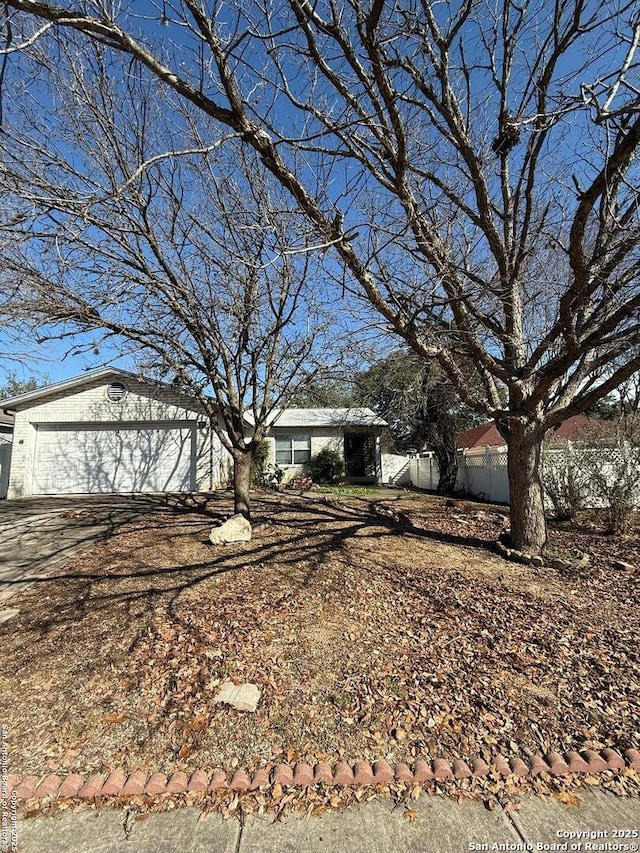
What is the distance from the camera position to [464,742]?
247cm

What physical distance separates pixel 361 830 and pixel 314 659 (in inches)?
54.6

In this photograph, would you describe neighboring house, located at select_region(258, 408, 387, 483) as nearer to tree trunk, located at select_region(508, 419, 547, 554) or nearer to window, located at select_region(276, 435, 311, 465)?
window, located at select_region(276, 435, 311, 465)

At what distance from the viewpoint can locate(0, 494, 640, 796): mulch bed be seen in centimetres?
249

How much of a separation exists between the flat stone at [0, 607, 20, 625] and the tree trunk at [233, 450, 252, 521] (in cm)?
371

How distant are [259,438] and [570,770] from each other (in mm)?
6174

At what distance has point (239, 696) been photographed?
286 cm

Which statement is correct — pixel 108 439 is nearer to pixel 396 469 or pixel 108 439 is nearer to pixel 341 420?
pixel 341 420

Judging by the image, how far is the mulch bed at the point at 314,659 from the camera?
98.2 inches

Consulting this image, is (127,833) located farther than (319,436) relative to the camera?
No

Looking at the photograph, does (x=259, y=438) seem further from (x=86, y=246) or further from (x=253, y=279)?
(x=86, y=246)

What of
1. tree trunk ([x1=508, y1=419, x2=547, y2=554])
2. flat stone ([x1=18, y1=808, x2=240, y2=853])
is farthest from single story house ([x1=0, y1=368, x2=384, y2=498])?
flat stone ([x1=18, y1=808, x2=240, y2=853])

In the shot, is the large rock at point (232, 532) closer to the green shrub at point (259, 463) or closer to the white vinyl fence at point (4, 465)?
the green shrub at point (259, 463)

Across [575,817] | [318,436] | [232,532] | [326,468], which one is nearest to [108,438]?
[318,436]

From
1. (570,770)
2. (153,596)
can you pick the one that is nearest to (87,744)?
(153,596)
